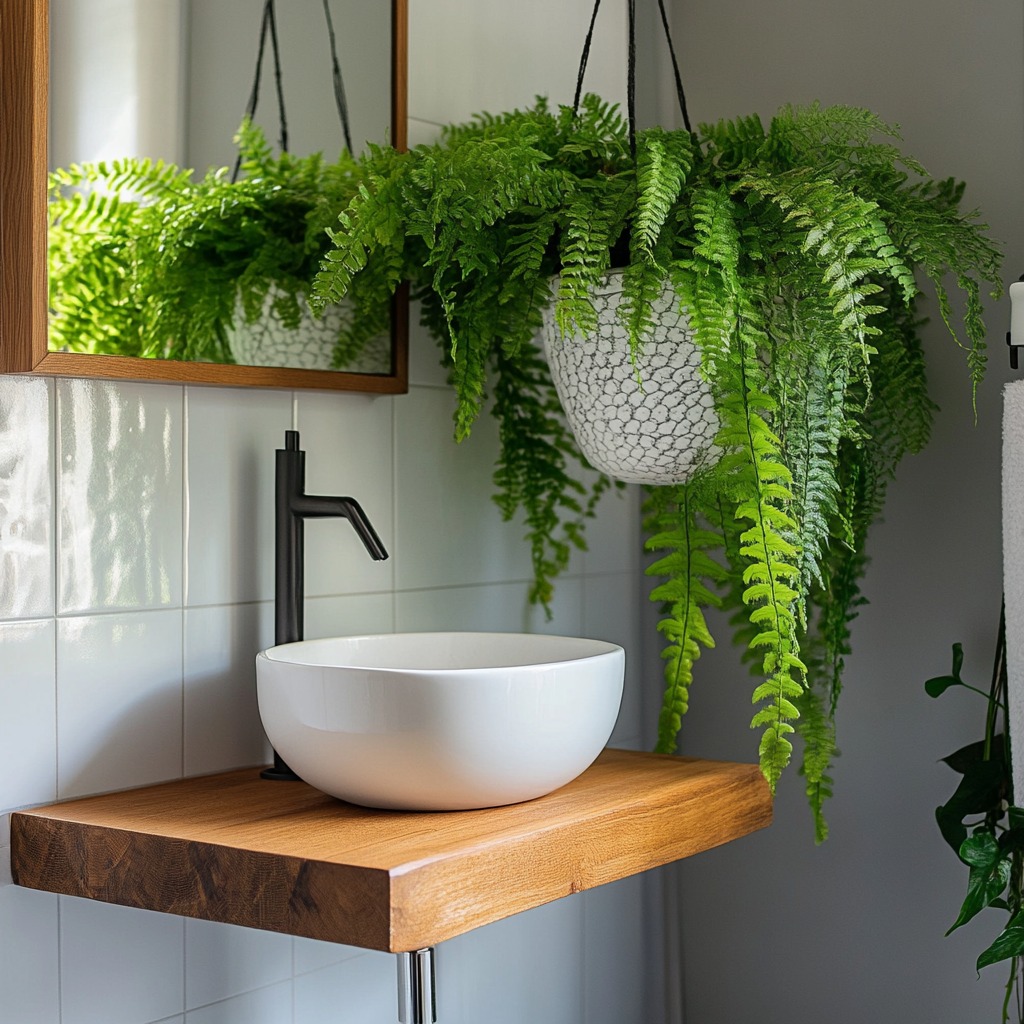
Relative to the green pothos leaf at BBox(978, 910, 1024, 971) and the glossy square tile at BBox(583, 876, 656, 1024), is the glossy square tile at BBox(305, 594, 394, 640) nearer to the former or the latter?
the glossy square tile at BBox(583, 876, 656, 1024)

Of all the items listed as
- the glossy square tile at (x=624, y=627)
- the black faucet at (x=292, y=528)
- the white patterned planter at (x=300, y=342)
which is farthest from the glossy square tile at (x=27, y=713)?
the glossy square tile at (x=624, y=627)

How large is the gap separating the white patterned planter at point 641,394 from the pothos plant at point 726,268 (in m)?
0.02

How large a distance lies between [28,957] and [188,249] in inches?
26.1

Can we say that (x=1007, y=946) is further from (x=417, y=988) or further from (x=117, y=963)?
(x=117, y=963)

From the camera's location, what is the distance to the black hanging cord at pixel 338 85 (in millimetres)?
1347

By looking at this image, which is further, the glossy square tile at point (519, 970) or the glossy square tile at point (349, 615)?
the glossy square tile at point (519, 970)

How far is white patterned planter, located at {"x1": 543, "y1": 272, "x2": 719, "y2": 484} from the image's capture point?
4.00 ft

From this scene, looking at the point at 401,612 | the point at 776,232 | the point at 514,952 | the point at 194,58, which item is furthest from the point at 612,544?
the point at 194,58

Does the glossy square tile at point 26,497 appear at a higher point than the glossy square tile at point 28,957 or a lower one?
higher

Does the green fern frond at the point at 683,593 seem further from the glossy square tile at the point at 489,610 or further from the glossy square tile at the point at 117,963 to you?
the glossy square tile at the point at 117,963

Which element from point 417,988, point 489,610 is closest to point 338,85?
point 489,610

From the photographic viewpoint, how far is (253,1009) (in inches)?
50.8

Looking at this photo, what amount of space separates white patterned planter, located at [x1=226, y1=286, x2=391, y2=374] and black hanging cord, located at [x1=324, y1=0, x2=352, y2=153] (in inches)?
7.1

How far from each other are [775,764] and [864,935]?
0.57m
